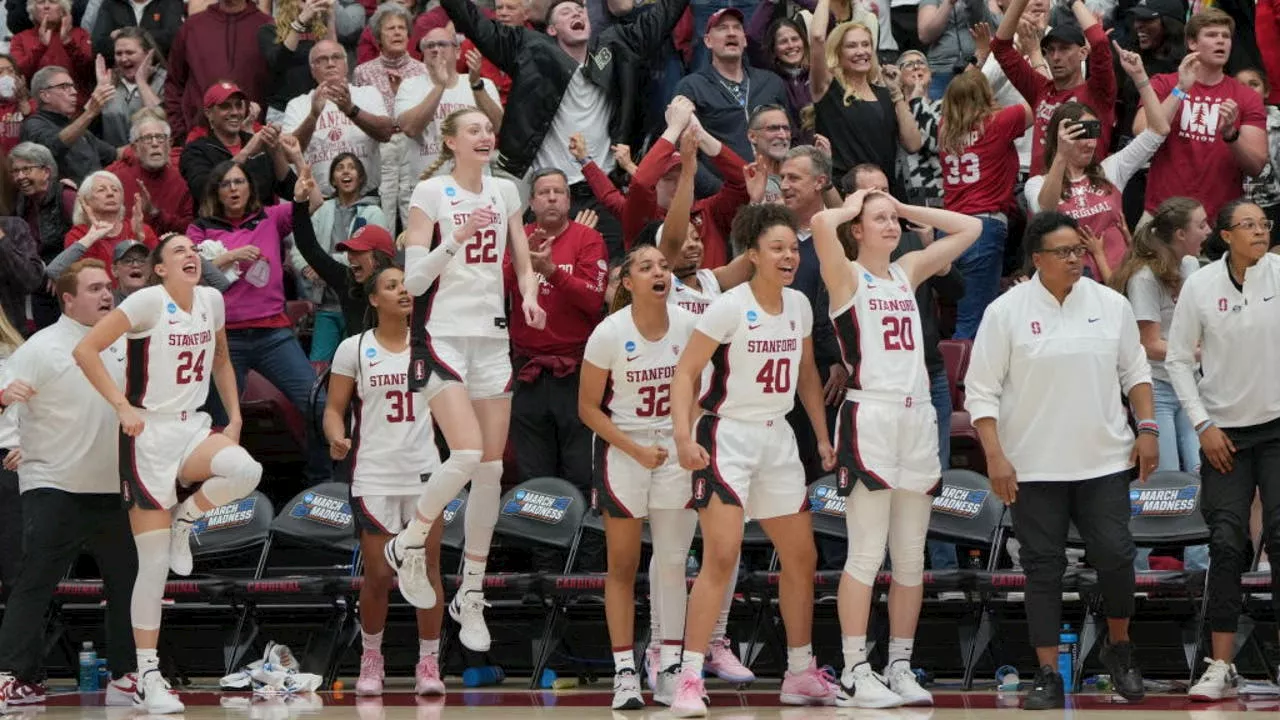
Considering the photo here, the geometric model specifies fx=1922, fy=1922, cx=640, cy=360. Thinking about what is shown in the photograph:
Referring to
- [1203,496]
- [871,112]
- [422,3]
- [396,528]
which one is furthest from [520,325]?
[422,3]

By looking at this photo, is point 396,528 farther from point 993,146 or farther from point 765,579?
point 993,146

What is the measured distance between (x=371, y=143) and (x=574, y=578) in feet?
→ 15.5

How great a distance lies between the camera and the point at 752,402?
9016mm

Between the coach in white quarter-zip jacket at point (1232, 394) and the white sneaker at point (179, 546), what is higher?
the coach in white quarter-zip jacket at point (1232, 394)

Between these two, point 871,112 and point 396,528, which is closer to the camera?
point 396,528

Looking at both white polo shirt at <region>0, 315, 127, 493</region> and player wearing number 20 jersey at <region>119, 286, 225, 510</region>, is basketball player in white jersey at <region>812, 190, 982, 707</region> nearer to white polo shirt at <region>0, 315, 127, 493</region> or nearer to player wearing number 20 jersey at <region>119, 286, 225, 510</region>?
player wearing number 20 jersey at <region>119, 286, 225, 510</region>

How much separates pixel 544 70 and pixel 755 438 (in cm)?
490

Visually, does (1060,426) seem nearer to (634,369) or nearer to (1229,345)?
(1229,345)

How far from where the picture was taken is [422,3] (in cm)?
1550

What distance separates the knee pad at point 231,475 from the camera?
374 inches

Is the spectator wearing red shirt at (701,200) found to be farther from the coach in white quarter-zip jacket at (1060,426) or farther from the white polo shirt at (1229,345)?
the white polo shirt at (1229,345)

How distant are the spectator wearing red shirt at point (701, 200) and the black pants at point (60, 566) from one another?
3.31 meters

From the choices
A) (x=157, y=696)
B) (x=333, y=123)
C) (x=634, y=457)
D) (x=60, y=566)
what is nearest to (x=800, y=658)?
(x=634, y=457)

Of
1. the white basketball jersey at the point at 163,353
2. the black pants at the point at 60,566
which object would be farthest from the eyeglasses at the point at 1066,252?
the black pants at the point at 60,566
